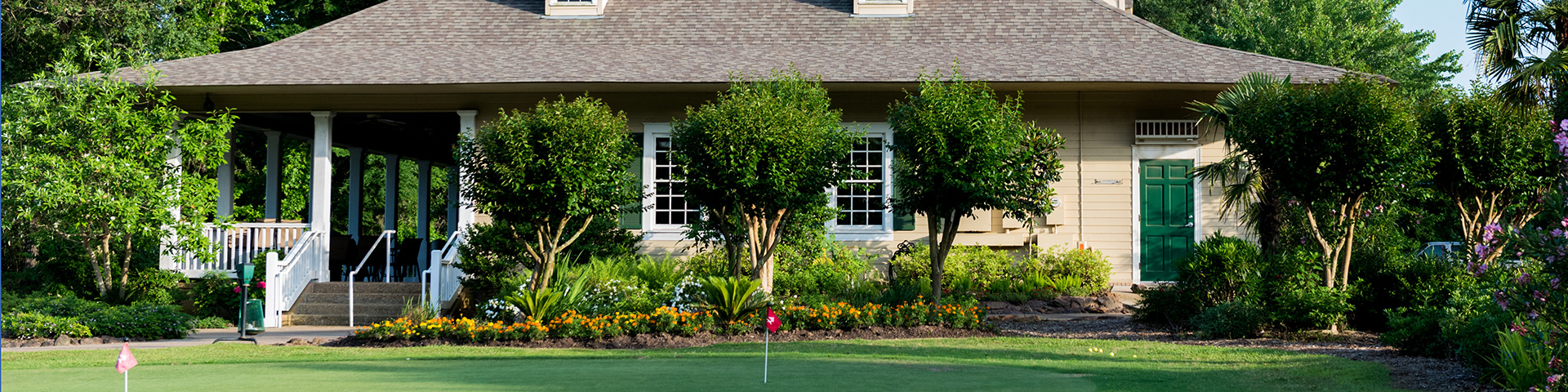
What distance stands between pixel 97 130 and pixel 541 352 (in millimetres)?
7212

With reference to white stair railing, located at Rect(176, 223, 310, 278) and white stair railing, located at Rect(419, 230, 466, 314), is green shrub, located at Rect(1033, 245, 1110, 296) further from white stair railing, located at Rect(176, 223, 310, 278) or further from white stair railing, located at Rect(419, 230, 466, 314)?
white stair railing, located at Rect(176, 223, 310, 278)

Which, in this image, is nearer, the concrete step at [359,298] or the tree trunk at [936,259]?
the tree trunk at [936,259]

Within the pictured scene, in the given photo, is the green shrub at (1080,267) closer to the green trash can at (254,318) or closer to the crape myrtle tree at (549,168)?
the crape myrtle tree at (549,168)

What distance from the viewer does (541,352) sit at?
8.83m

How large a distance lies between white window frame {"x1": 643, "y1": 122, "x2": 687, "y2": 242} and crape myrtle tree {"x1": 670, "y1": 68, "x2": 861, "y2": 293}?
2.81 m

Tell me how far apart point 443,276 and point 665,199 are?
10.4ft

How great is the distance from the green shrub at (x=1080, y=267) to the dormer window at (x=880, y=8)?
4.27 m

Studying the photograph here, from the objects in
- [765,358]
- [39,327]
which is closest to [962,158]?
[765,358]

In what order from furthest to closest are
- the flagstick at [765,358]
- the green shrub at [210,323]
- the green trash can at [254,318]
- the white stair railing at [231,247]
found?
the white stair railing at [231,247] → the green shrub at [210,323] → the green trash can at [254,318] → the flagstick at [765,358]

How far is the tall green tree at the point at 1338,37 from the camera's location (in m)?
24.2

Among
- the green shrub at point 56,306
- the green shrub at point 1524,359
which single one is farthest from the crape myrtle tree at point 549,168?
the green shrub at point 1524,359

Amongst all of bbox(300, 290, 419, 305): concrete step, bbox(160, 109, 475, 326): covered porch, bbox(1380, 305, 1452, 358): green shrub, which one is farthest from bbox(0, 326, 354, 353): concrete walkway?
bbox(1380, 305, 1452, 358): green shrub

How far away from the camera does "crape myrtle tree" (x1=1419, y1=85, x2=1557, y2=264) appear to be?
10.4 metres

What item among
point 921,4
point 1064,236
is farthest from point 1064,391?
point 921,4
